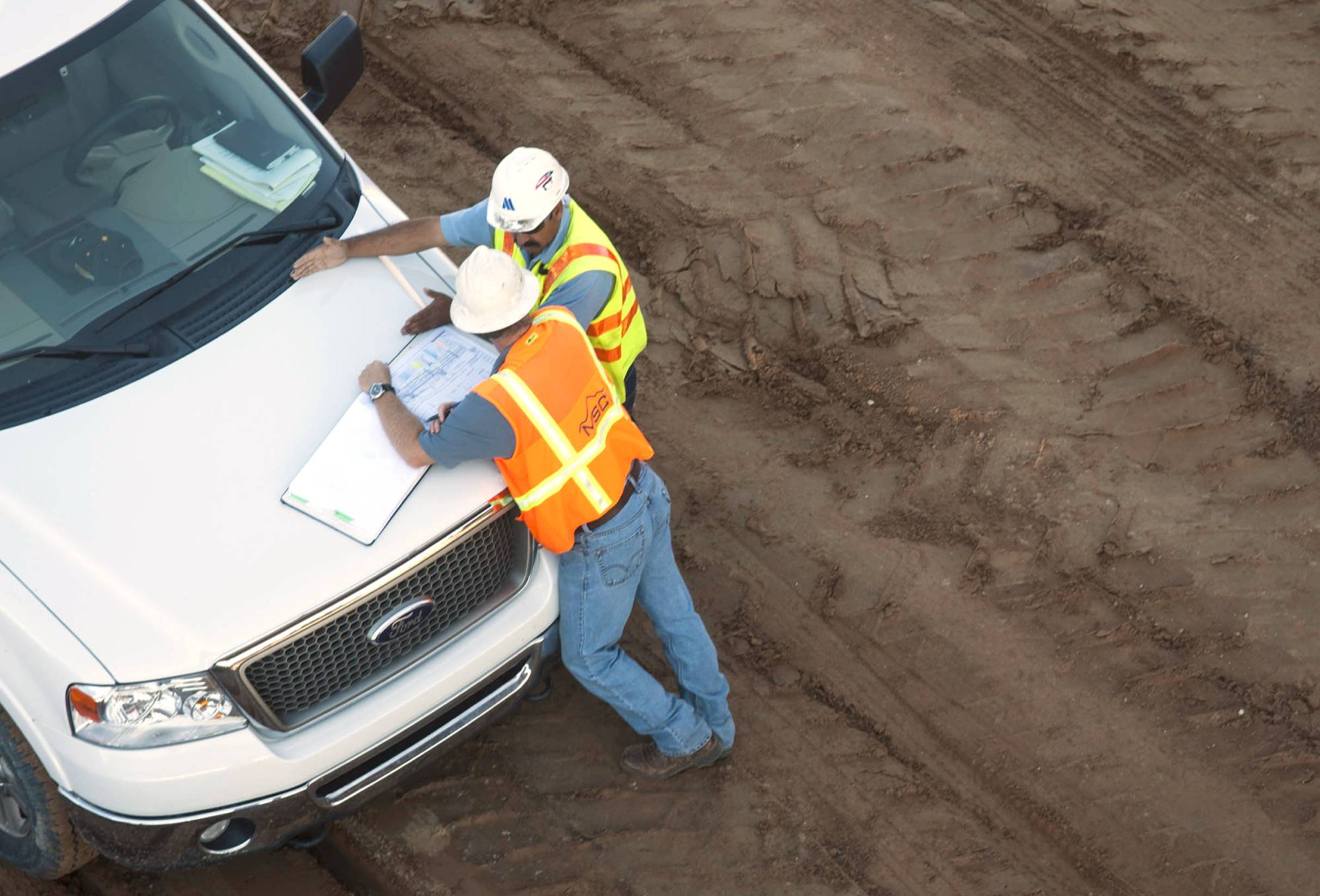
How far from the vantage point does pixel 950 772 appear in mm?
5043

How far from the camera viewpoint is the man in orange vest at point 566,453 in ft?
12.8

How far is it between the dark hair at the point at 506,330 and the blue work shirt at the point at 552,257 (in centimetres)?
33

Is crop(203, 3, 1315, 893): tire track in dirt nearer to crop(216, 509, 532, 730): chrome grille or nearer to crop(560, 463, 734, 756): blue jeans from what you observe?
crop(560, 463, 734, 756): blue jeans

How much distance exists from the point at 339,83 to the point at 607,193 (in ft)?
8.21

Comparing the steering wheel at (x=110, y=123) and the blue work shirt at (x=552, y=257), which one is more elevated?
the steering wheel at (x=110, y=123)

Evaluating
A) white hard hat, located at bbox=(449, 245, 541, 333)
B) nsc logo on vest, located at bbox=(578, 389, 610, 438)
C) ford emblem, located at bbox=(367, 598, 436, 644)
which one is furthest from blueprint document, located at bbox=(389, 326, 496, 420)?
ford emblem, located at bbox=(367, 598, 436, 644)

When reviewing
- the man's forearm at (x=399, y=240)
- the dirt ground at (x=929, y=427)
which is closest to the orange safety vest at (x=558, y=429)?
the man's forearm at (x=399, y=240)

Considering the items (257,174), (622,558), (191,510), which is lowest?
(622,558)

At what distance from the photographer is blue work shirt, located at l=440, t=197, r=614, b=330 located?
443 centimetres

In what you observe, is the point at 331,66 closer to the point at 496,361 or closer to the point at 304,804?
the point at 496,361

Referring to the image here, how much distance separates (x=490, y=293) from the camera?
13.1 feet

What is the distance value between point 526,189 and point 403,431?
99cm

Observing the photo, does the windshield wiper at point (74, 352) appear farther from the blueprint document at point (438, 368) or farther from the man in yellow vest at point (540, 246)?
the blueprint document at point (438, 368)

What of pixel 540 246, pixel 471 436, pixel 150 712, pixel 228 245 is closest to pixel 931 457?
pixel 540 246
